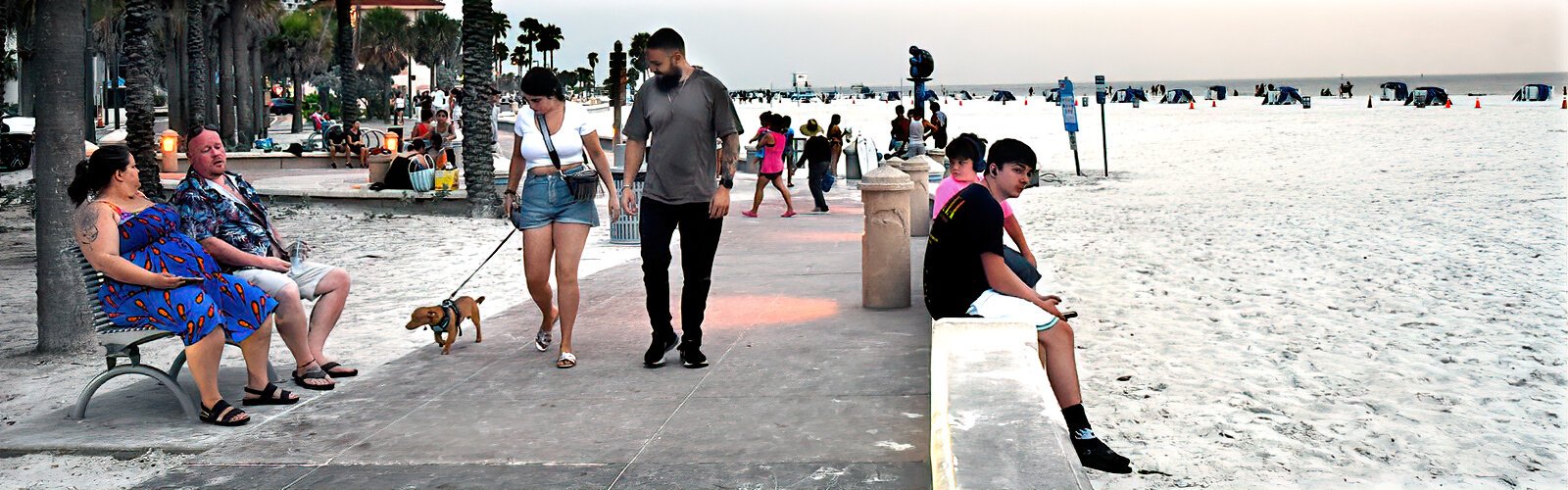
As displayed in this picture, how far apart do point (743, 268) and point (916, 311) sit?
2843 mm

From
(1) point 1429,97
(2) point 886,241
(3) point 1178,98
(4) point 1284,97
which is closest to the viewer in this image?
(2) point 886,241

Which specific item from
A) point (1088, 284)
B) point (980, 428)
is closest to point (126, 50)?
point (1088, 284)

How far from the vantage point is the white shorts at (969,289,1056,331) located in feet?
17.3

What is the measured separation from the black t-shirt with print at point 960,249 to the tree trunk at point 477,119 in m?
11.5

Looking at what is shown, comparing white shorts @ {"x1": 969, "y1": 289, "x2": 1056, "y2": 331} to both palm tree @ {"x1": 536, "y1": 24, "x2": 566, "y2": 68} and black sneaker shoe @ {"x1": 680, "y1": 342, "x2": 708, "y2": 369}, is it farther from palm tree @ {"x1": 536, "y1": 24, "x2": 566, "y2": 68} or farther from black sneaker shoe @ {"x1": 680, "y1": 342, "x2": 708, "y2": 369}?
palm tree @ {"x1": 536, "y1": 24, "x2": 566, "y2": 68}

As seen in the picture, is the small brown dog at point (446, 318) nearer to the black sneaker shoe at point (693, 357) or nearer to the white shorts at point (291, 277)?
the white shorts at point (291, 277)

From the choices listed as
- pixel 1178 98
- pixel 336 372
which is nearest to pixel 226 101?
pixel 336 372

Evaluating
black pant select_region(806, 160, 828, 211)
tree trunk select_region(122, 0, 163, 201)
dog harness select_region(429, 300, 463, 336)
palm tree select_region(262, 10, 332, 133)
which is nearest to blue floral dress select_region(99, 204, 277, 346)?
dog harness select_region(429, 300, 463, 336)

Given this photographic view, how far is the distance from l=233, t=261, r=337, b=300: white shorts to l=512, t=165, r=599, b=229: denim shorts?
942 mm

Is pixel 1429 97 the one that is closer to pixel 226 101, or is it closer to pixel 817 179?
pixel 226 101

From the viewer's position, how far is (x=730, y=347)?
7152 mm

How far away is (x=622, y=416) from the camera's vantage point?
5555 millimetres

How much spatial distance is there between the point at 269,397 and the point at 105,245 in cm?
96

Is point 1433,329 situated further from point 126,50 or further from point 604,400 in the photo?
point 126,50
